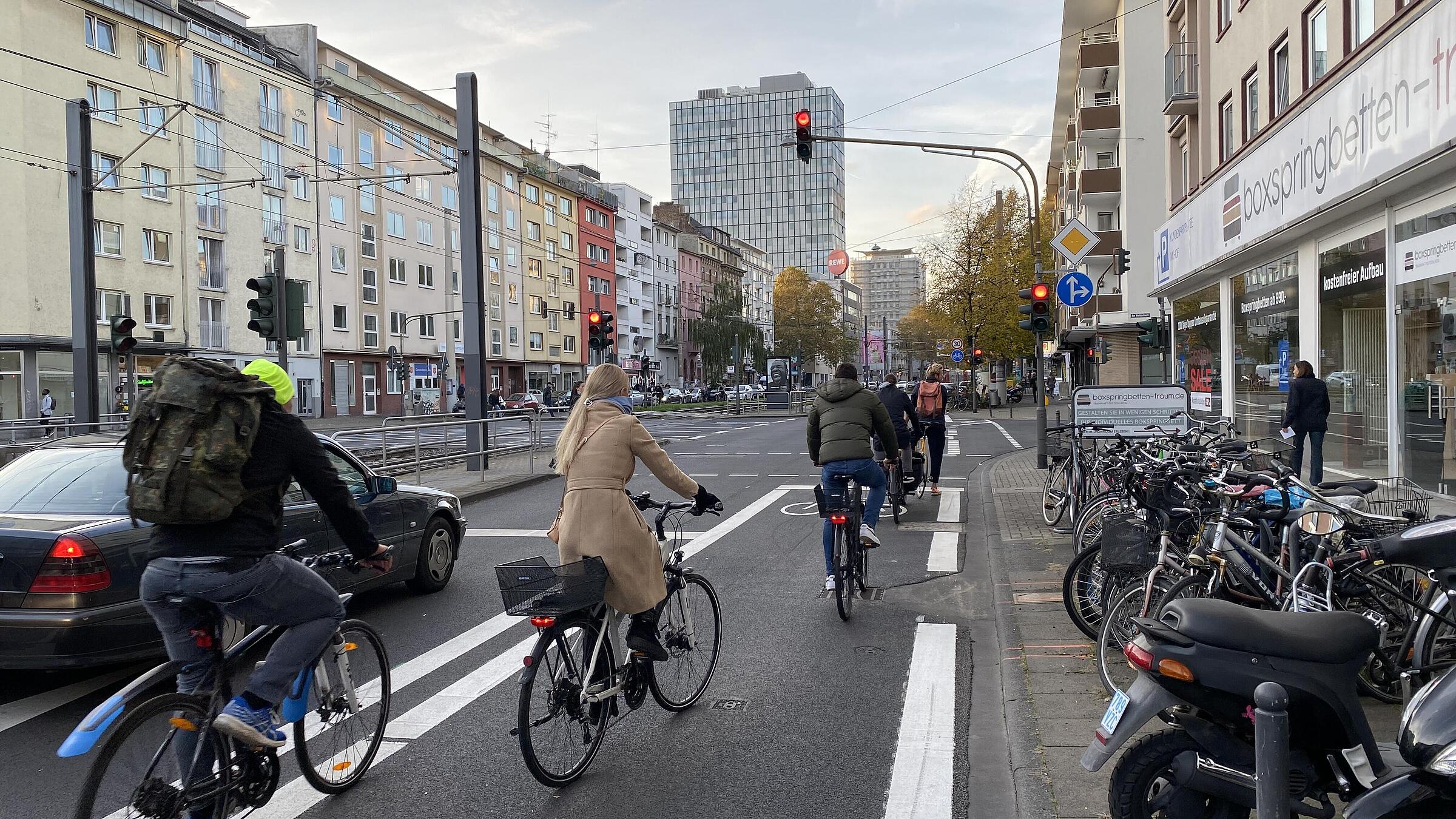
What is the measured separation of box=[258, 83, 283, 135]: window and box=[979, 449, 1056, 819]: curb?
46.0 meters

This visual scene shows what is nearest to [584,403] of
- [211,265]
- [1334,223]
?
[1334,223]

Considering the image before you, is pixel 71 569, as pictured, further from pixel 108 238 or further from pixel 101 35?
pixel 101 35

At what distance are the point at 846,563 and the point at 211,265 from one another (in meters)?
42.6

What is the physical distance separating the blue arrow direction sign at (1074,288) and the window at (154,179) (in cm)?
3639

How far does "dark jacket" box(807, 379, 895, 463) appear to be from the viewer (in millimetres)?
7660

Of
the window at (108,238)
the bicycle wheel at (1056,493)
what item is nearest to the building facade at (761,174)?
the window at (108,238)

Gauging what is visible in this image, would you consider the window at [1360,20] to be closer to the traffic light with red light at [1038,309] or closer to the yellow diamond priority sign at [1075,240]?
the yellow diamond priority sign at [1075,240]

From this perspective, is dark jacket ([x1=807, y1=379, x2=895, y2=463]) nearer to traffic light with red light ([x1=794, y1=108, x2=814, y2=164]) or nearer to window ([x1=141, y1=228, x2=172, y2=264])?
traffic light with red light ([x1=794, y1=108, x2=814, y2=164])

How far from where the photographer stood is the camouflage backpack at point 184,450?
126 inches

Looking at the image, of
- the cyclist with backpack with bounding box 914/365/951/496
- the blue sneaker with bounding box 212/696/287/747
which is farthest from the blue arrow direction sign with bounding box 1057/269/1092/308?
the blue sneaker with bounding box 212/696/287/747

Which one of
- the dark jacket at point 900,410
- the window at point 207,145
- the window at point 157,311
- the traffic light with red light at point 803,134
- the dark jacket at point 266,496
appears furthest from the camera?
the window at point 207,145

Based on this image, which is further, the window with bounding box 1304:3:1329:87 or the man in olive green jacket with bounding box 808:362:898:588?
the window with bounding box 1304:3:1329:87

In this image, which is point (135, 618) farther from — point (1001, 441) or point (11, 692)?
point (1001, 441)

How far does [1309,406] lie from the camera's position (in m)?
13.1
